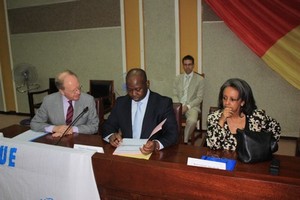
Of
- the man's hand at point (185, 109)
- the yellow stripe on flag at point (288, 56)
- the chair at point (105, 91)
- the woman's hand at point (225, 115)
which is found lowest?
the man's hand at point (185, 109)

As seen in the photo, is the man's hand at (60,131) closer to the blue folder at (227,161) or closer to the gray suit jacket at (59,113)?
the gray suit jacket at (59,113)

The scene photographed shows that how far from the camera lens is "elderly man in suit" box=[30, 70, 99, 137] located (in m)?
2.27

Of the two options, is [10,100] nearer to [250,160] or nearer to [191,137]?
[191,137]

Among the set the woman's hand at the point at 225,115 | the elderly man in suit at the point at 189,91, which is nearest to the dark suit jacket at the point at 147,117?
the woman's hand at the point at 225,115

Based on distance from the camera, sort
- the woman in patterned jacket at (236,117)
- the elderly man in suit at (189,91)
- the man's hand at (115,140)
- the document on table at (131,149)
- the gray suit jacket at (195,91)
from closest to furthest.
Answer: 1. the document on table at (131,149)
2. the man's hand at (115,140)
3. the woman in patterned jacket at (236,117)
4. the elderly man in suit at (189,91)
5. the gray suit jacket at (195,91)

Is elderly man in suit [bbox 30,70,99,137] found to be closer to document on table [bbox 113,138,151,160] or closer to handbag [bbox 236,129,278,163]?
document on table [bbox 113,138,151,160]

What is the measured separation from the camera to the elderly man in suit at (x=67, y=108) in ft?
7.45

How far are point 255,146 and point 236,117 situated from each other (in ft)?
2.02

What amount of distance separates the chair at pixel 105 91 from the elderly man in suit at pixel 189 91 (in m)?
1.19

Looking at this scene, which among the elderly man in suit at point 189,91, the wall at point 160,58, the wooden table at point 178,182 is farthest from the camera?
the wall at point 160,58

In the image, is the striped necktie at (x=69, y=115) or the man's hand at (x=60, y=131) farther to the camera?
the striped necktie at (x=69, y=115)

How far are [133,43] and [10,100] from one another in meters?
3.50

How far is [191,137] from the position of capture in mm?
3824

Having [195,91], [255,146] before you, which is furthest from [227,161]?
[195,91]
